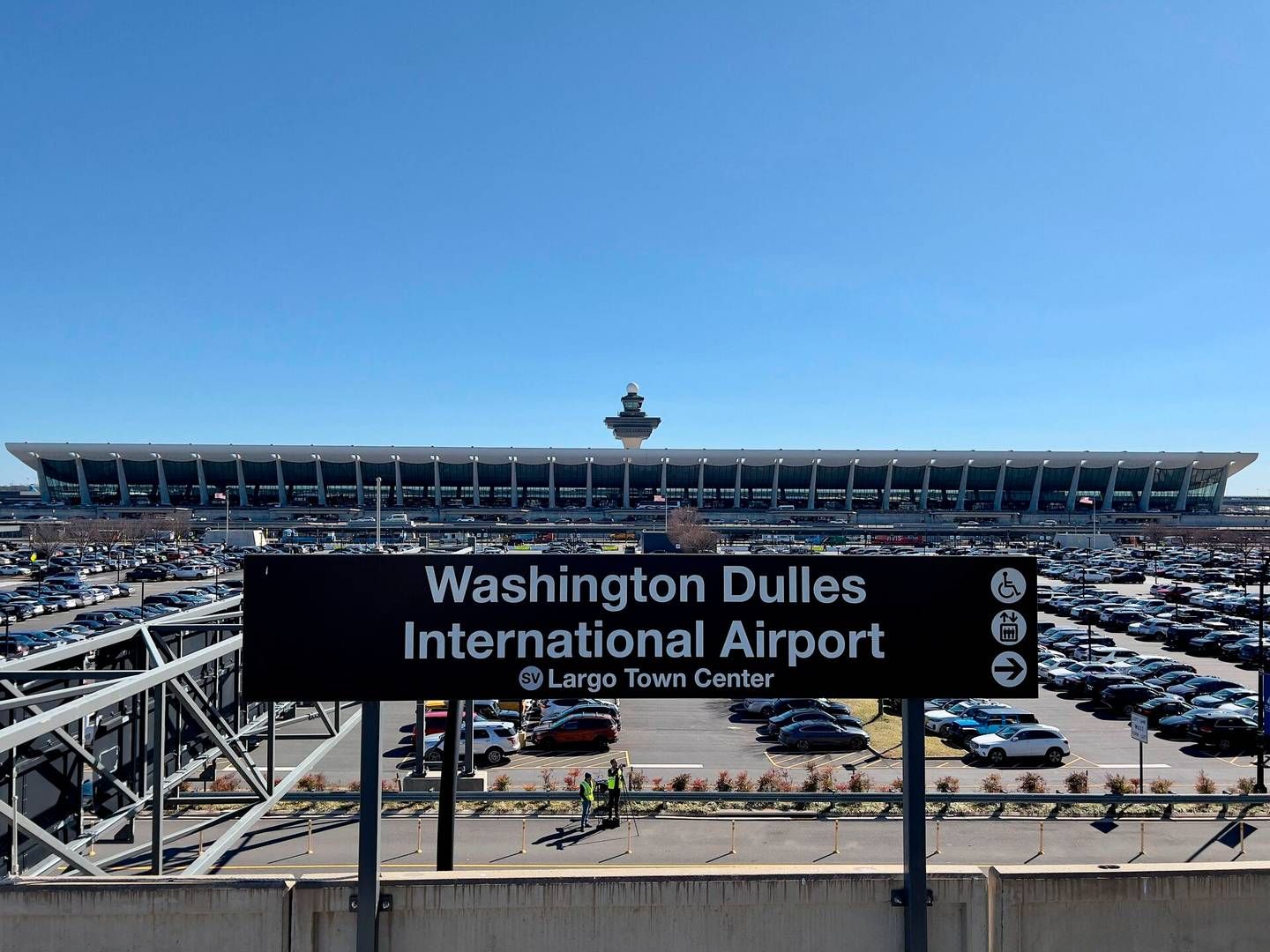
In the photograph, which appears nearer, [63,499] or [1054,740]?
[1054,740]

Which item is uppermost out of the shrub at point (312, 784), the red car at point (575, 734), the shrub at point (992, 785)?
the shrub at point (312, 784)

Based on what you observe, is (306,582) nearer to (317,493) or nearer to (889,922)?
(889,922)

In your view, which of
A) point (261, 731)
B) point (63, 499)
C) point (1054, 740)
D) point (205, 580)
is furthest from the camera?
point (63, 499)

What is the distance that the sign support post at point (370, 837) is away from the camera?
4387 millimetres

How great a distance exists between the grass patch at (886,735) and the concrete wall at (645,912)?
17.1 meters

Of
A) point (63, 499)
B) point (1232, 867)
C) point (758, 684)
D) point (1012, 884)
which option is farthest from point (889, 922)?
point (63, 499)

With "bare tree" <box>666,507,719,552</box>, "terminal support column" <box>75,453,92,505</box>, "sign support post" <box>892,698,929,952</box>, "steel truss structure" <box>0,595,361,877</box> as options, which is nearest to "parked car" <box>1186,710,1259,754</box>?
"sign support post" <box>892,698,929,952</box>

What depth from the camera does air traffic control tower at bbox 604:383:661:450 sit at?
14912cm

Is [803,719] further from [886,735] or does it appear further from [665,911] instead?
[665,911]

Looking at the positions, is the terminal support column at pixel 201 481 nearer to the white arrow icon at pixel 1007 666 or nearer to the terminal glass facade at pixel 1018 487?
the terminal glass facade at pixel 1018 487

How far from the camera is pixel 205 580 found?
2012 inches

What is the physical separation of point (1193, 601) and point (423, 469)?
303ft

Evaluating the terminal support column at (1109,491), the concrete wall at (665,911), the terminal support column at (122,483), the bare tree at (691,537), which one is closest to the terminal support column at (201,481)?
the terminal support column at (122,483)

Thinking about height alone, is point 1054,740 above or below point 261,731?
below
